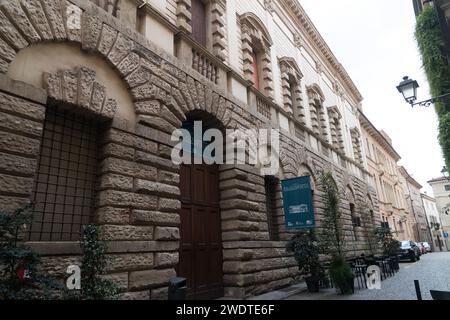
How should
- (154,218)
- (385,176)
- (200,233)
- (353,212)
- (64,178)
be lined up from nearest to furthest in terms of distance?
(64,178), (154,218), (200,233), (353,212), (385,176)

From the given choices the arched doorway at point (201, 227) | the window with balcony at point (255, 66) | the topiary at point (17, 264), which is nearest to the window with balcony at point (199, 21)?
the arched doorway at point (201, 227)

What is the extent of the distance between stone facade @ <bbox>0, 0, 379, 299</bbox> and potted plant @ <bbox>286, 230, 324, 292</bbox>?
706 mm

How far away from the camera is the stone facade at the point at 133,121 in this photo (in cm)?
453

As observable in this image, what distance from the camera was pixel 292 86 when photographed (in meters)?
15.7

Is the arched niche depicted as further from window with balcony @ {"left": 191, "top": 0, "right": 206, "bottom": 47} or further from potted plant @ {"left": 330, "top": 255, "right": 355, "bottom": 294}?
potted plant @ {"left": 330, "top": 255, "right": 355, "bottom": 294}

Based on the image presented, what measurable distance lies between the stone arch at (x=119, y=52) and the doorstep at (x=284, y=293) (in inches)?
189

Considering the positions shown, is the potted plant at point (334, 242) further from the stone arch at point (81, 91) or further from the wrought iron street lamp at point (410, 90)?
the stone arch at point (81, 91)

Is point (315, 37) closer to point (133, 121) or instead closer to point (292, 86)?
point (292, 86)

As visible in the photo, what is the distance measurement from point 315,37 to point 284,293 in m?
16.1

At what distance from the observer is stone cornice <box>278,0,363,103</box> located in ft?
55.4

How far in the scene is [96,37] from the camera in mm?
5820

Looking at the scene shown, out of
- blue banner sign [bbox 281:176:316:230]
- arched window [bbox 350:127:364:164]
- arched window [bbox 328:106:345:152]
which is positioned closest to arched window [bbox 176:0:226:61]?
blue banner sign [bbox 281:176:316:230]

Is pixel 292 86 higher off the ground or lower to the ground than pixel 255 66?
higher

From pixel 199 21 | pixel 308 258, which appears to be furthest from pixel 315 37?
pixel 308 258
